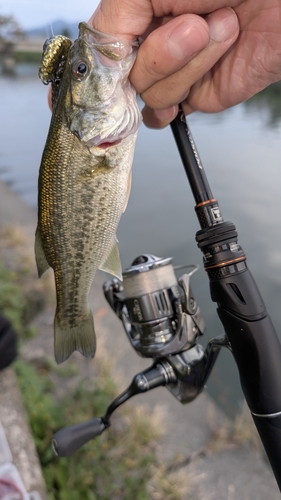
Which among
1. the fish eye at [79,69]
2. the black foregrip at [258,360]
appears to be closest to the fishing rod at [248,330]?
the black foregrip at [258,360]

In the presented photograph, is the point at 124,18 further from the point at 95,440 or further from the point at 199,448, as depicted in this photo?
the point at 199,448

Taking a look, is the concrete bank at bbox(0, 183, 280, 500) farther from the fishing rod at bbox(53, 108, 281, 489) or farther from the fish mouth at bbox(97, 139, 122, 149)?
the fish mouth at bbox(97, 139, 122, 149)

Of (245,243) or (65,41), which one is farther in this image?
(245,243)

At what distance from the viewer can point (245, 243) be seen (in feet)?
22.1

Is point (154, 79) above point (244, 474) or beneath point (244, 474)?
above

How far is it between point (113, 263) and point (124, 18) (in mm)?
870

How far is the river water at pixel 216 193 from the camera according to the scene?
562cm

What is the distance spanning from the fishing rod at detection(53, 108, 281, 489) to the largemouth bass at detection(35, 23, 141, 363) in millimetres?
275

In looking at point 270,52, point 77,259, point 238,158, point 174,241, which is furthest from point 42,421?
point 238,158

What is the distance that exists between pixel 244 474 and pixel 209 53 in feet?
10.8

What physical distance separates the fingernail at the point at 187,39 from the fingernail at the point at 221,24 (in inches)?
5.3

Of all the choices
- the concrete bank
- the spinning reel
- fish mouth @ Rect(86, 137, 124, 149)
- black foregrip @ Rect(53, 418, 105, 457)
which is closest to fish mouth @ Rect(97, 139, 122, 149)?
fish mouth @ Rect(86, 137, 124, 149)

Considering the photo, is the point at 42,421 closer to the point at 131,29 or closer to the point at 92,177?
the point at 92,177

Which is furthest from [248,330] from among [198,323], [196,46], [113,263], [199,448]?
[199,448]
